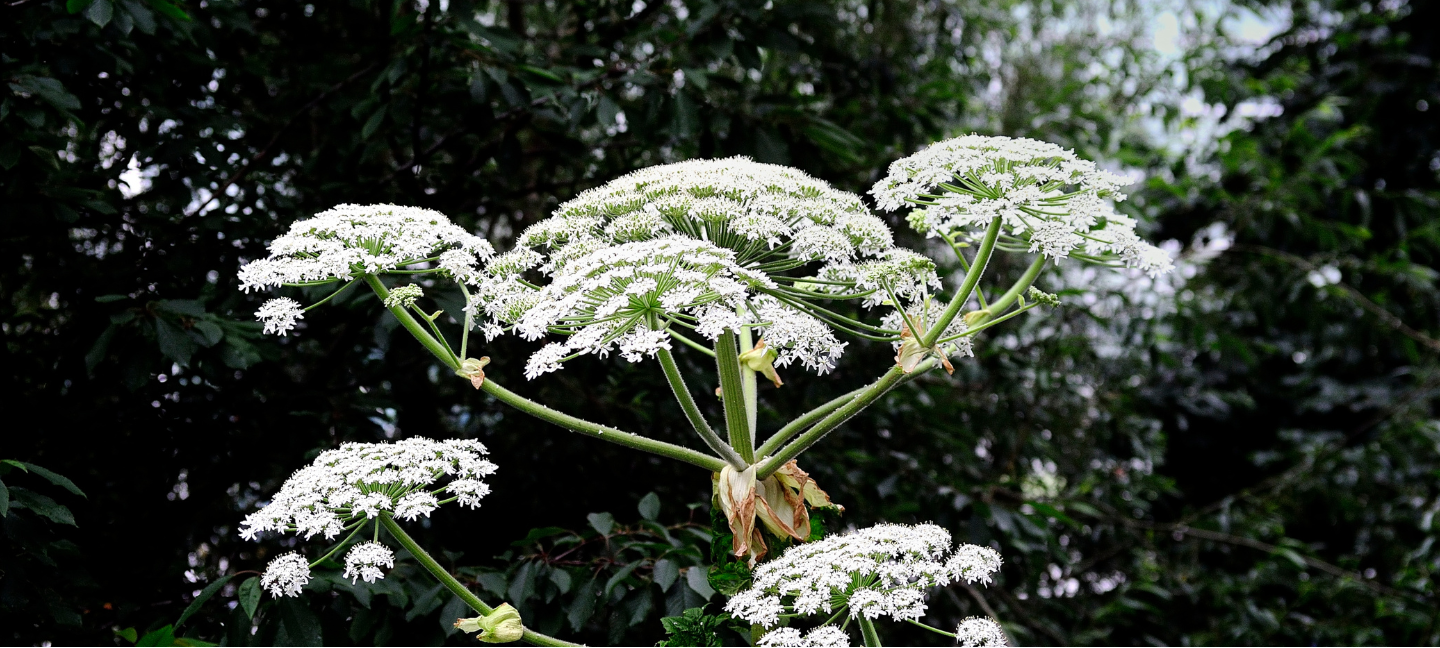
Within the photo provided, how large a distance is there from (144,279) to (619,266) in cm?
221

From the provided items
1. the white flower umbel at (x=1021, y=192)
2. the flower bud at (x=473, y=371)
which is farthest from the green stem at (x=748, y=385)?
the flower bud at (x=473, y=371)

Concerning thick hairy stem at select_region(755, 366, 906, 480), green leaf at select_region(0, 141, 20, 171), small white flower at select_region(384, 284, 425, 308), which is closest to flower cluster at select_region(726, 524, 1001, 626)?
thick hairy stem at select_region(755, 366, 906, 480)

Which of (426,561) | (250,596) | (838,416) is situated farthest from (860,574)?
(250,596)

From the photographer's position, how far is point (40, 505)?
6.97 feet

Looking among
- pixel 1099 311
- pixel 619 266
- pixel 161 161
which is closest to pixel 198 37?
pixel 161 161

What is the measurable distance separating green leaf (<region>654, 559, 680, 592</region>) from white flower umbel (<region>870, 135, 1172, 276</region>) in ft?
3.43

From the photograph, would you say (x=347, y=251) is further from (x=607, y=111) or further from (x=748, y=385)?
(x=607, y=111)

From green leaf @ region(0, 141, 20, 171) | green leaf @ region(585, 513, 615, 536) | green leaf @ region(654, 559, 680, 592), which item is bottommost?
green leaf @ region(654, 559, 680, 592)

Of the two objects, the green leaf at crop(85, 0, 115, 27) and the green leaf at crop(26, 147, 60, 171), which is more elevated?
the green leaf at crop(85, 0, 115, 27)

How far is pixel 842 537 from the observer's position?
1658 millimetres

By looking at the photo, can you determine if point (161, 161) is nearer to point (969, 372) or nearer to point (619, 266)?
point (619, 266)

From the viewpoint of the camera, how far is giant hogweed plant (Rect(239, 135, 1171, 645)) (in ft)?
4.95

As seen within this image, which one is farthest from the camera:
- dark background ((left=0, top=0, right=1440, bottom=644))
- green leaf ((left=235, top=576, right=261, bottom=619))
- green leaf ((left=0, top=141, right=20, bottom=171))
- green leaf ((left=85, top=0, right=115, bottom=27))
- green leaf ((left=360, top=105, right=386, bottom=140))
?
green leaf ((left=360, top=105, right=386, bottom=140))

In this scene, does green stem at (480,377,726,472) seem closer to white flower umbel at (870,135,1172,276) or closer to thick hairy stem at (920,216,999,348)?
thick hairy stem at (920,216,999,348)
